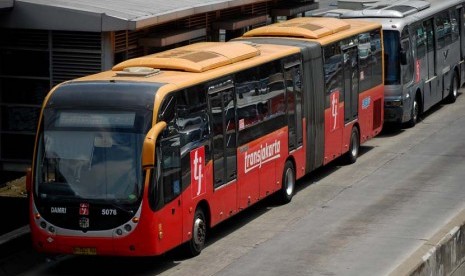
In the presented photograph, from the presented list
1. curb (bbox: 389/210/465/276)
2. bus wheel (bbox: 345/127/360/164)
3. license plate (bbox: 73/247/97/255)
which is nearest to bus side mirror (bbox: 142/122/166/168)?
license plate (bbox: 73/247/97/255)

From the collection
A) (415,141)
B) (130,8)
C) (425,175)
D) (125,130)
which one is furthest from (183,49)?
(415,141)

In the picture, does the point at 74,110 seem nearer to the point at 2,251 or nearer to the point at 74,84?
the point at 74,84

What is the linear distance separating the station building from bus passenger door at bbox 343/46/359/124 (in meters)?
3.34

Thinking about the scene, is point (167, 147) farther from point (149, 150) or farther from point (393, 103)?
point (393, 103)

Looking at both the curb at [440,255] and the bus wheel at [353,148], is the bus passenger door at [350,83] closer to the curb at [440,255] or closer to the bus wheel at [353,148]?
the bus wheel at [353,148]

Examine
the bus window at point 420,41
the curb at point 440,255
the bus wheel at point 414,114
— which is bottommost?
the bus wheel at point 414,114

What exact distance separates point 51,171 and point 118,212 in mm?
1278

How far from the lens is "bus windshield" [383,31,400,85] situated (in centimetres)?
3416

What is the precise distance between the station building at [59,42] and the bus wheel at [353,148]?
451cm

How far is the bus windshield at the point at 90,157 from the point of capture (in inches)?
754

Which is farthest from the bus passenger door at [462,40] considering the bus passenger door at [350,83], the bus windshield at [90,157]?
the bus windshield at [90,157]

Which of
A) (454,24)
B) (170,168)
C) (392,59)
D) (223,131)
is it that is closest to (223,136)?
(223,131)

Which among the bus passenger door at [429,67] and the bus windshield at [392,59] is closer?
the bus windshield at [392,59]

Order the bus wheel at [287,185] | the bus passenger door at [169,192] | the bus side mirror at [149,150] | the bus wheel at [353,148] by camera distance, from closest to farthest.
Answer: the bus side mirror at [149,150]
the bus passenger door at [169,192]
the bus wheel at [287,185]
the bus wheel at [353,148]
